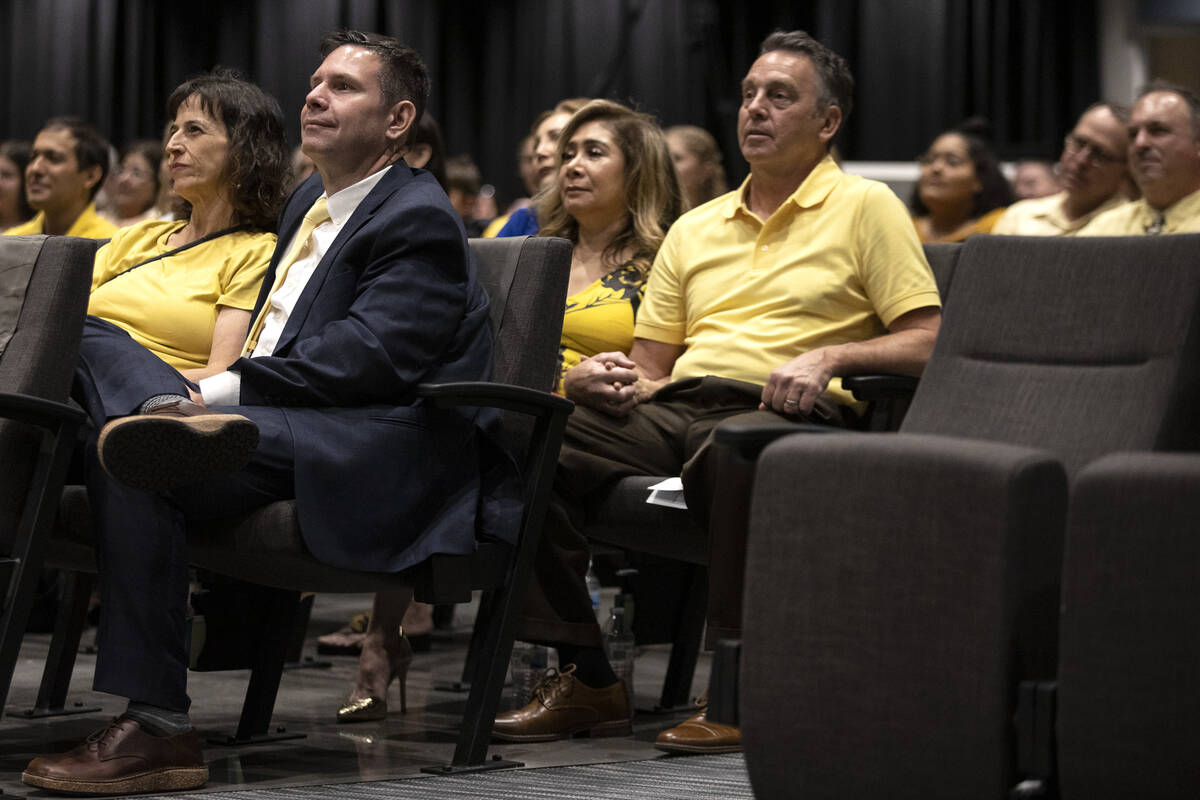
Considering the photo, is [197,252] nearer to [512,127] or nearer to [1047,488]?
[1047,488]

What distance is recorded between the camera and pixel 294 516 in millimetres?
2365

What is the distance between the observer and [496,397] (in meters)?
2.47

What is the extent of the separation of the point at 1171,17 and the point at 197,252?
6.93 meters

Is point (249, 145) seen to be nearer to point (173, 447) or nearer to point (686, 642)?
point (173, 447)

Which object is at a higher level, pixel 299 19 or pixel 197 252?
pixel 299 19

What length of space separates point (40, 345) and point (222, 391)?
28 cm

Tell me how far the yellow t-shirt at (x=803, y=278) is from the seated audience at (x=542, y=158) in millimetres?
639

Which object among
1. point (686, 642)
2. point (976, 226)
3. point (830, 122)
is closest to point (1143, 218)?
point (976, 226)

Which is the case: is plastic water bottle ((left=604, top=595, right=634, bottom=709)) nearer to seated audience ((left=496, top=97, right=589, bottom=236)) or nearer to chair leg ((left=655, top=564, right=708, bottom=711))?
chair leg ((left=655, top=564, right=708, bottom=711))

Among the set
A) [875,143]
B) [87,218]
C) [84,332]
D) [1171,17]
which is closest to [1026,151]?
[875,143]

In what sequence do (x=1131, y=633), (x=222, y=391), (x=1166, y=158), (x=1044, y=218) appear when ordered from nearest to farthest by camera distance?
(x=1131, y=633) < (x=222, y=391) < (x=1166, y=158) < (x=1044, y=218)

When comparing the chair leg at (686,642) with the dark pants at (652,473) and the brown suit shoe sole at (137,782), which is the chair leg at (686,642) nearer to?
the dark pants at (652,473)

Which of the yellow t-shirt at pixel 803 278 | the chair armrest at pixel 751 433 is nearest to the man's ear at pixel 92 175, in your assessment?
the yellow t-shirt at pixel 803 278

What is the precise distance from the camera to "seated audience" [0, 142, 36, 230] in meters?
5.55
